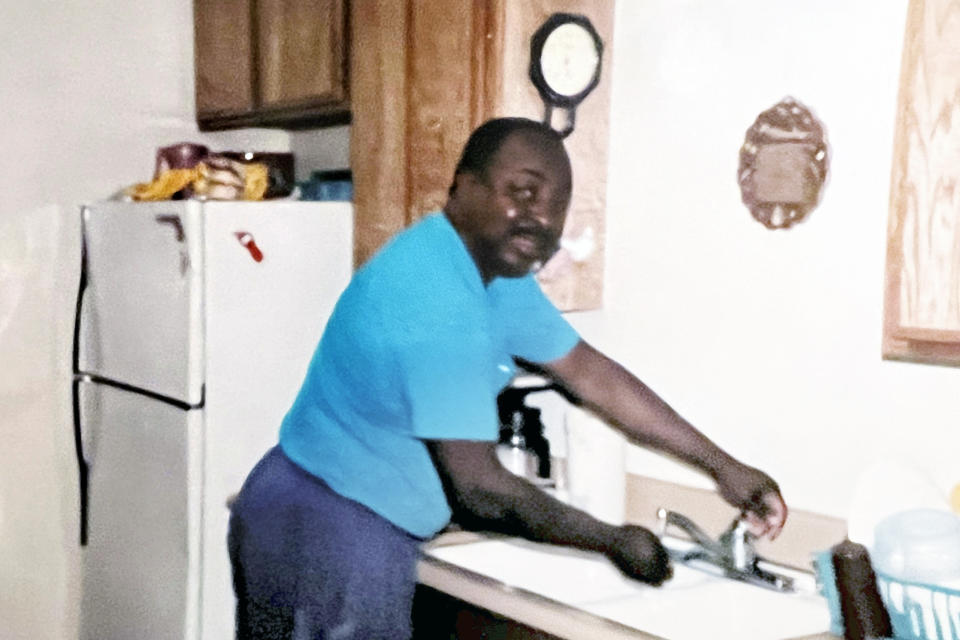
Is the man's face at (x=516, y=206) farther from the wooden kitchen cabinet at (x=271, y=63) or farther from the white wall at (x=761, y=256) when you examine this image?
the wooden kitchen cabinet at (x=271, y=63)

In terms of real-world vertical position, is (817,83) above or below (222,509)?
above

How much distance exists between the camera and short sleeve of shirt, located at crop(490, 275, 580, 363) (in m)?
1.64

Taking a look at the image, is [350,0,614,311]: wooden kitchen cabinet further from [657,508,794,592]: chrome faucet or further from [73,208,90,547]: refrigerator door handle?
[73,208,90,547]: refrigerator door handle

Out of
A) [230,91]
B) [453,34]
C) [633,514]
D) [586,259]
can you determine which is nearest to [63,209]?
[230,91]

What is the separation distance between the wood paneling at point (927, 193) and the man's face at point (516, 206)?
1.71ft

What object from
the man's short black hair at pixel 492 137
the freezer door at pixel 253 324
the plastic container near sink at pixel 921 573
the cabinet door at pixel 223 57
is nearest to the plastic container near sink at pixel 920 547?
the plastic container near sink at pixel 921 573

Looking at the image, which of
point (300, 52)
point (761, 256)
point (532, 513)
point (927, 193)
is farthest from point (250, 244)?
point (927, 193)

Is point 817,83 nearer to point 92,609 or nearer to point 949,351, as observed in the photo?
point 949,351

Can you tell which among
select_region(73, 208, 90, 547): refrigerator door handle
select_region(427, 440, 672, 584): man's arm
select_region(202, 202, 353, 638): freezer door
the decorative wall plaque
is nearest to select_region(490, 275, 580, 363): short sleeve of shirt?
select_region(427, 440, 672, 584): man's arm

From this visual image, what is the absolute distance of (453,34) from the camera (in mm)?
1782

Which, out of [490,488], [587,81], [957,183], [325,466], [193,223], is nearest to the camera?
[957,183]

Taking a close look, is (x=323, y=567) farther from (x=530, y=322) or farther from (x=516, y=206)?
(x=516, y=206)

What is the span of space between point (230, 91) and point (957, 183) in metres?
1.69

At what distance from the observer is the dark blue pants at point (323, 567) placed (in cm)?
151
